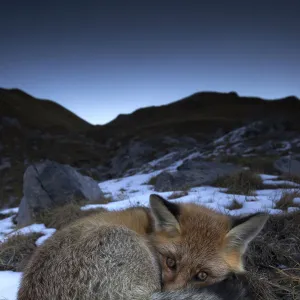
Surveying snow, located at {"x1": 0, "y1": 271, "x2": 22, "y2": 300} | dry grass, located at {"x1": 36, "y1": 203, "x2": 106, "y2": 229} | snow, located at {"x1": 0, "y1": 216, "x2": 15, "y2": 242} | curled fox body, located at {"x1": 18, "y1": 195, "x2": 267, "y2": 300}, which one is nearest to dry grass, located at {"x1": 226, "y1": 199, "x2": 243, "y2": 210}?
dry grass, located at {"x1": 36, "y1": 203, "x2": 106, "y2": 229}

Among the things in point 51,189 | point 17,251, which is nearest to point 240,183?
point 51,189

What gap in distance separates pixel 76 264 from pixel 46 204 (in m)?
7.21

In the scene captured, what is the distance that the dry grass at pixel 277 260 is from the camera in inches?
138

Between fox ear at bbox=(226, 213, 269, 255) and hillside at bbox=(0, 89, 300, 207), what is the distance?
22772 millimetres

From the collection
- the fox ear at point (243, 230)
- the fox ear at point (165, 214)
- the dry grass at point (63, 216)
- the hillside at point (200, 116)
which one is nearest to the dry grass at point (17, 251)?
the dry grass at point (63, 216)

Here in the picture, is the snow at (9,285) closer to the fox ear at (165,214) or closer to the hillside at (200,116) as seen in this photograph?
the fox ear at (165,214)

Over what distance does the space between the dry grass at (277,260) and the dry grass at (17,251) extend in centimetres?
343

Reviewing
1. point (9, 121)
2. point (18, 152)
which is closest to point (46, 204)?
point (18, 152)

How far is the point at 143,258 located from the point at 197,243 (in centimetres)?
54

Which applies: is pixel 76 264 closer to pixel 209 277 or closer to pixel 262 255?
pixel 209 277

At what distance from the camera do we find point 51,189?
9875 mm

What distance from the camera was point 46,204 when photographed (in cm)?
927

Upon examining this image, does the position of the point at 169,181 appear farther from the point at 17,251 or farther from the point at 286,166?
the point at 286,166

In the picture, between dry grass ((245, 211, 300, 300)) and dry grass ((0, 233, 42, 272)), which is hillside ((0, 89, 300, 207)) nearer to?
dry grass ((0, 233, 42, 272))
